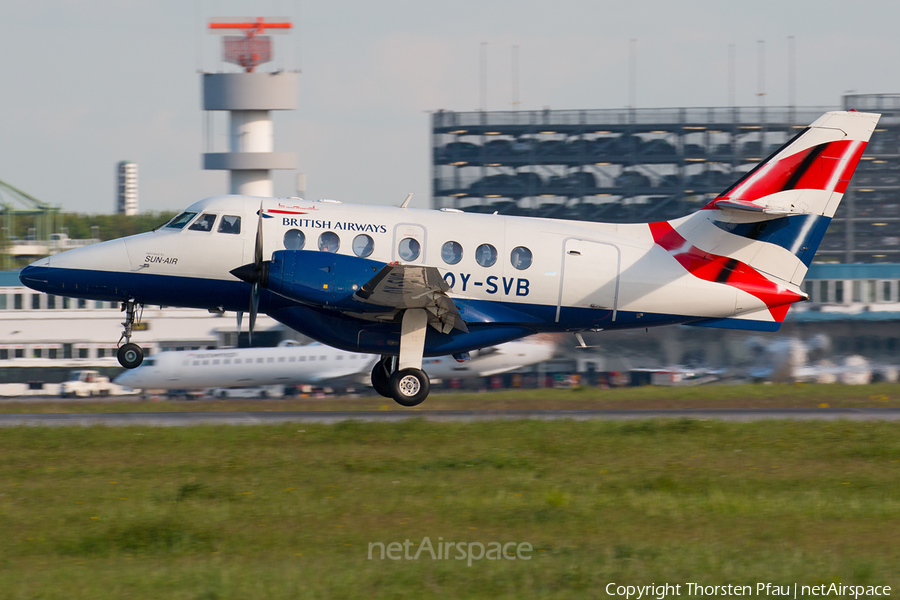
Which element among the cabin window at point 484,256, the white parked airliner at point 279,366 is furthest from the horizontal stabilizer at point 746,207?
the white parked airliner at point 279,366

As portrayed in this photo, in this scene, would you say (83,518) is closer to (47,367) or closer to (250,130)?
(47,367)

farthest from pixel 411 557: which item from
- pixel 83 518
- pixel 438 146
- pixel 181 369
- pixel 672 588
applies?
pixel 438 146

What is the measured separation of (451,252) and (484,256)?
72 centimetres

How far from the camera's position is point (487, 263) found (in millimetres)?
19016

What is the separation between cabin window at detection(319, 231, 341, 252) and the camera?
1844cm

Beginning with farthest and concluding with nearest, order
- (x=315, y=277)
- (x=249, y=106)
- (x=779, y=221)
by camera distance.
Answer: (x=249, y=106) → (x=779, y=221) → (x=315, y=277)

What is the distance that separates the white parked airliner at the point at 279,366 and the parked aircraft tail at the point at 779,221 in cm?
2505

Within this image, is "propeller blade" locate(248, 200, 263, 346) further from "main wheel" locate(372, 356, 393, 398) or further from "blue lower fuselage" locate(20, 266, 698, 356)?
"main wheel" locate(372, 356, 393, 398)

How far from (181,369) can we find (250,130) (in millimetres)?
17578

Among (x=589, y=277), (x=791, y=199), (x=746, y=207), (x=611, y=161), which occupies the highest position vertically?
(x=611, y=161)

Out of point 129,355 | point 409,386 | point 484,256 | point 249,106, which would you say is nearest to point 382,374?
point 409,386

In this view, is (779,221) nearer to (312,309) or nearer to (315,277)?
(315,277)

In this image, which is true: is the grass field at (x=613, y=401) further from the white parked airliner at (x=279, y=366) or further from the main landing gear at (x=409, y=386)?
the main landing gear at (x=409, y=386)

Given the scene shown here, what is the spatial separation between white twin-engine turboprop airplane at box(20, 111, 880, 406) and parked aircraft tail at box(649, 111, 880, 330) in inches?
1.1
